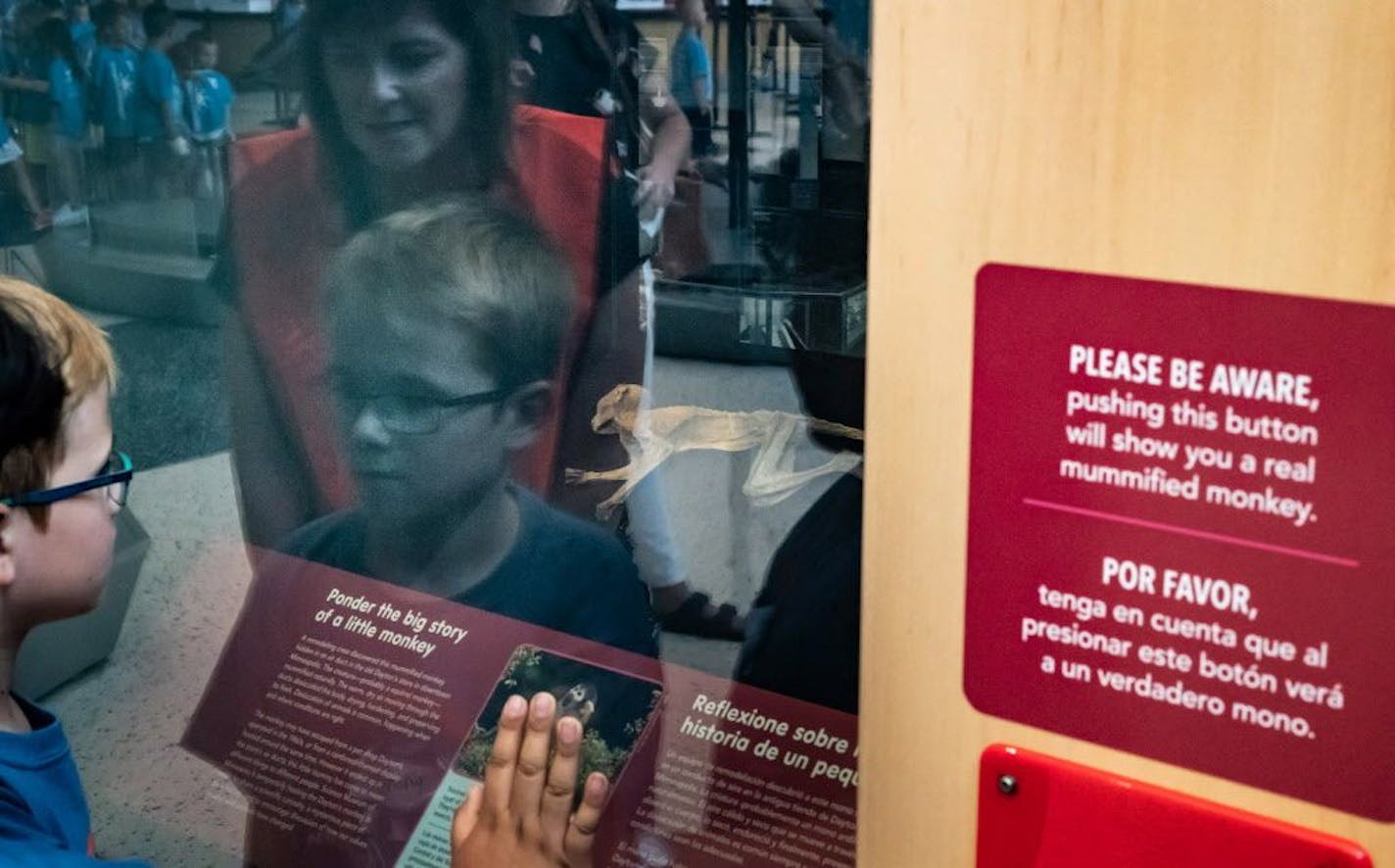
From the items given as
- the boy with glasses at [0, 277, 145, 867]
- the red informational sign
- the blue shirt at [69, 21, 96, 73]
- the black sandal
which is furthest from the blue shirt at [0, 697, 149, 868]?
the red informational sign

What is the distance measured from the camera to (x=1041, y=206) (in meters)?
0.72

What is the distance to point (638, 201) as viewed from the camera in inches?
51.1

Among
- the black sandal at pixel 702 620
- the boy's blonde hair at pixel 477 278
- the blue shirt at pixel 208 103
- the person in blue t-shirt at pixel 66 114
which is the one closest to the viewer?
the black sandal at pixel 702 620

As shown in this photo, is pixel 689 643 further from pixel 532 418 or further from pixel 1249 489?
pixel 1249 489

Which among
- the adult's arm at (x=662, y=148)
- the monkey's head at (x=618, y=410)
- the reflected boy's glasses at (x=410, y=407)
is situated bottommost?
the reflected boy's glasses at (x=410, y=407)

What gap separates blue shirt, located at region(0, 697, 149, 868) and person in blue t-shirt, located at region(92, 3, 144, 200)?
61 centimetres

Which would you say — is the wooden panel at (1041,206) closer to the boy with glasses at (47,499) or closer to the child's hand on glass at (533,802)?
the child's hand on glass at (533,802)

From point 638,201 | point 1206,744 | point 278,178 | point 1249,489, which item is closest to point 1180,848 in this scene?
point 1206,744

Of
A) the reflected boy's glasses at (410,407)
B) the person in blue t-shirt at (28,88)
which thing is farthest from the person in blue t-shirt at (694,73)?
the person in blue t-shirt at (28,88)

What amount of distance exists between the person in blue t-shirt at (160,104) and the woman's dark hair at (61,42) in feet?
0.31

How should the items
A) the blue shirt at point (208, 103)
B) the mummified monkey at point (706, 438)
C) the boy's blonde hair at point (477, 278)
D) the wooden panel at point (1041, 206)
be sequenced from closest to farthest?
the wooden panel at point (1041, 206) < the mummified monkey at point (706, 438) < the boy's blonde hair at point (477, 278) < the blue shirt at point (208, 103)

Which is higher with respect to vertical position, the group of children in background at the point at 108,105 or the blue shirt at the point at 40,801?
the group of children in background at the point at 108,105

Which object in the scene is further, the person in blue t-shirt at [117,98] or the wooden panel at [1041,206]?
the person in blue t-shirt at [117,98]

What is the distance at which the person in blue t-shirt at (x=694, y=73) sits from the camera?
3.95ft
